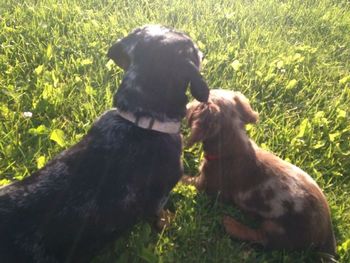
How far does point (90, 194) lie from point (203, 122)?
134cm

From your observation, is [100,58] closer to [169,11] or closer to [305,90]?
[169,11]

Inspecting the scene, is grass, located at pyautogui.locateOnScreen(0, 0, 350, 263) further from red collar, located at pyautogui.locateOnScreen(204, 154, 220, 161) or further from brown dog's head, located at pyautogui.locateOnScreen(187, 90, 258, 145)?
brown dog's head, located at pyautogui.locateOnScreen(187, 90, 258, 145)

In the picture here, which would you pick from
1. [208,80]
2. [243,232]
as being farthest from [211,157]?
[208,80]

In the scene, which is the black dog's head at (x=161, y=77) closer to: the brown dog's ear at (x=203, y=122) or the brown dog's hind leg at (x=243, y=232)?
the brown dog's ear at (x=203, y=122)

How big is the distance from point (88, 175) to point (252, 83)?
3.33 m

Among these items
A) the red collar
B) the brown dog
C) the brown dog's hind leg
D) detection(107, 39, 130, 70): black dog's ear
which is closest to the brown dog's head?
the brown dog

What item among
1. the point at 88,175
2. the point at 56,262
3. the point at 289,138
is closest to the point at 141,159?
the point at 88,175

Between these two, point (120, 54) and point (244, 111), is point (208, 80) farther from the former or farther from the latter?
point (120, 54)

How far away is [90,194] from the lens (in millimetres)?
3078

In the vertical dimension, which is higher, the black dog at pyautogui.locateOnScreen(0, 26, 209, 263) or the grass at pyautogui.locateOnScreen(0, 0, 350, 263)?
the black dog at pyautogui.locateOnScreen(0, 26, 209, 263)

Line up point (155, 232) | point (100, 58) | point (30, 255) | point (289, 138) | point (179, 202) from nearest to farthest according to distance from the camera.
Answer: point (30, 255) < point (155, 232) < point (179, 202) < point (289, 138) < point (100, 58)

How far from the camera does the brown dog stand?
392 centimetres

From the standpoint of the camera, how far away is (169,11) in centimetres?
678

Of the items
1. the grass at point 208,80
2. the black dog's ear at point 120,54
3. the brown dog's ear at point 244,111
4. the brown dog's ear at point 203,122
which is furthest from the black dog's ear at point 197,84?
the grass at point 208,80
